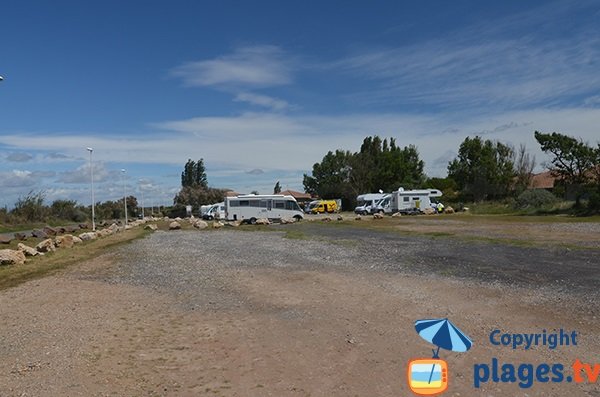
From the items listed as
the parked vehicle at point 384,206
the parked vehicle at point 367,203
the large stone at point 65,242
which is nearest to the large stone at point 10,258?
the large stone at point 65,242

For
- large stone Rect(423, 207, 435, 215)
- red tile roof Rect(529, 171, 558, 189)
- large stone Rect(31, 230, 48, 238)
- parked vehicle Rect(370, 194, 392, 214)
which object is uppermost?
red tile roof Rect(529, 171, 558, 189)

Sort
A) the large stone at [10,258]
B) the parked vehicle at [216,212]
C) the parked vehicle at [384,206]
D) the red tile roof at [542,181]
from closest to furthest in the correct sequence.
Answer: the large stone at [10,258], the parked vehicle at [216,212], the parked vehicle at [384,206], the red tile roof at [542,181]

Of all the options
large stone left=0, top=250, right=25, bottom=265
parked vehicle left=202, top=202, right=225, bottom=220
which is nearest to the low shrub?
parked vehicle left=202, top=202, right=225, bottom=220

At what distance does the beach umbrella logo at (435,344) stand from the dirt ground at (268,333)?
0.50 m

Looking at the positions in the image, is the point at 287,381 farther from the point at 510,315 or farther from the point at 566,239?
the point at 566,239

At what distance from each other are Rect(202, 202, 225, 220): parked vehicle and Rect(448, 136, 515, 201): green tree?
3658 centimetres

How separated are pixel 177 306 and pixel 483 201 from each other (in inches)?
2642

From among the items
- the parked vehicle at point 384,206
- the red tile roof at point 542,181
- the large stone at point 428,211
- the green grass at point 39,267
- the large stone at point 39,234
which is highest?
the red tile roof at point 542,181

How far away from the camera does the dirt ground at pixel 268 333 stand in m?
5.83

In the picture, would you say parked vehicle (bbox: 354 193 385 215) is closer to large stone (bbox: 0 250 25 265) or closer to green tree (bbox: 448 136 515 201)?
green tree (bbox: 448 136 515 201)

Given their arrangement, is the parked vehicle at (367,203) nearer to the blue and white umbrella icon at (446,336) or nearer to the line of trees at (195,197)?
the line of trees at (195,197)

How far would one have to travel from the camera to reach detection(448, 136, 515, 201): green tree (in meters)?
72.8

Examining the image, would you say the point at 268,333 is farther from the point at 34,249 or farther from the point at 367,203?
the point at 367,203

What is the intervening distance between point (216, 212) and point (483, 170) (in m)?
38.6
